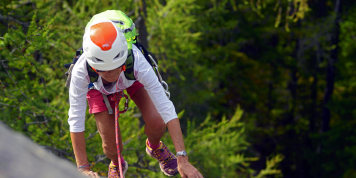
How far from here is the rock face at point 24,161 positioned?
0.75 meters

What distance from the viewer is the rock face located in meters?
0.75

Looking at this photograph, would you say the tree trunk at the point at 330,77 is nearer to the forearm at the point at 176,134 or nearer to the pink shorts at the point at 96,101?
the pink shorts at the point at 96,101

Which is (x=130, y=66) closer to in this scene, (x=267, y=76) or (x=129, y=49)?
(x=129, y=49)

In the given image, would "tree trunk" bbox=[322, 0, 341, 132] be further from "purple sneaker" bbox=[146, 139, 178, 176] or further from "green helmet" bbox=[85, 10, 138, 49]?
"green helmet" bbox=[85, 10, 138, 49]

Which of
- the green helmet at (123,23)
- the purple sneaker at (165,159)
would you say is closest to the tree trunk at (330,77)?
the purple sneaker at (165,159)

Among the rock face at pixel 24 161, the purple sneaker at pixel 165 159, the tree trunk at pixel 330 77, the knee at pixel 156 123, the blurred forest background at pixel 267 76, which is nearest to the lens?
the rock face at pixel 24 161

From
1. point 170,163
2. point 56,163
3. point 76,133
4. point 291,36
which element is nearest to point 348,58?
point 291,36

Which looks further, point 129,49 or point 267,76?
point 267,76

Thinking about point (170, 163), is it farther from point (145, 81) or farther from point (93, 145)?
point (93, 145)

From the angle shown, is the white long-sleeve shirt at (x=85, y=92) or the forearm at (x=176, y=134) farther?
the white long-sleeve shirt at (x=85, y=92)

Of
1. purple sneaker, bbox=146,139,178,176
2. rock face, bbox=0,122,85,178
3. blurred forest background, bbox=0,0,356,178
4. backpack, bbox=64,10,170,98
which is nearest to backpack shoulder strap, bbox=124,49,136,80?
backpack, bbox=64,10,170,98

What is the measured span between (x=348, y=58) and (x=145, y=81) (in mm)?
17961

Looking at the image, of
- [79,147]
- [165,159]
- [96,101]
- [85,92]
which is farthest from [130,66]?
[165,159]

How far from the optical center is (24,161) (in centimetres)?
77
